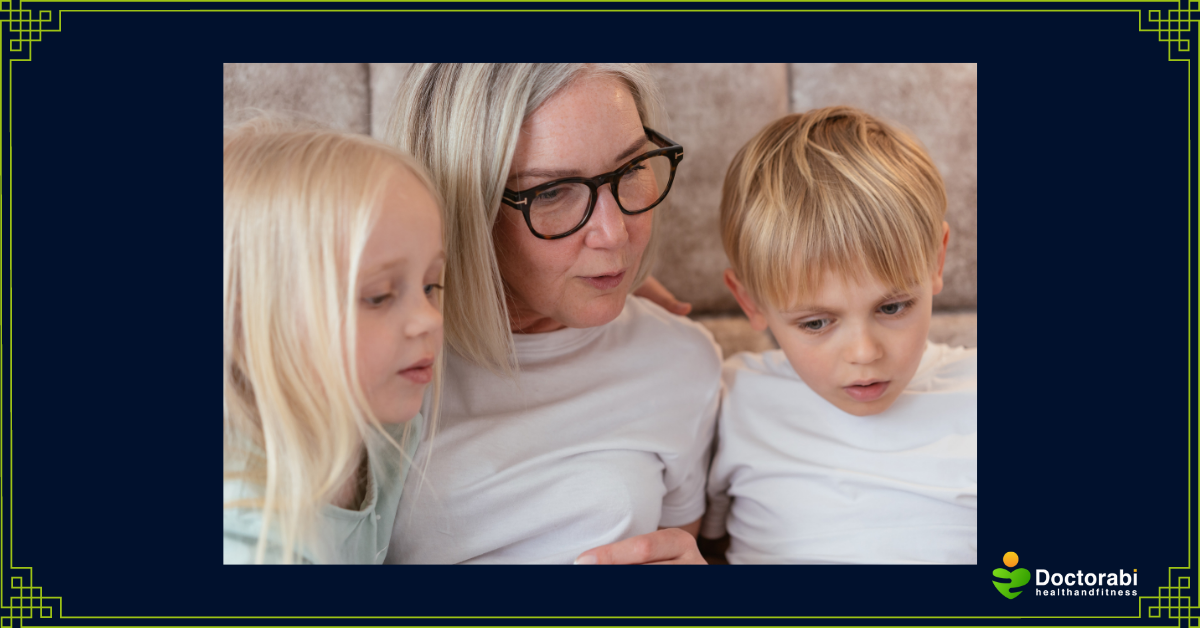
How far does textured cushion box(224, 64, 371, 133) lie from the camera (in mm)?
1355

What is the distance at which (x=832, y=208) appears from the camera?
4.01 feet

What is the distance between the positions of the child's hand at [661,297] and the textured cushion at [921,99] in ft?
1.70

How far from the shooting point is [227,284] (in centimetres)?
92

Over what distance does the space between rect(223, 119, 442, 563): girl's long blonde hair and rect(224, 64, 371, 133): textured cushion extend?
439 millimetres

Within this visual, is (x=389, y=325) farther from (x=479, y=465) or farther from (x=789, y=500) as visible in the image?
(x=789, y=500)

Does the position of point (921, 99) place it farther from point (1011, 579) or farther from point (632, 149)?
point (1011, 579)

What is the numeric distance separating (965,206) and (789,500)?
0.84 metres

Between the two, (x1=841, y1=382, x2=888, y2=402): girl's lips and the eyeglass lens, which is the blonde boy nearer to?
(x1=841, y1=382, x2=888, y2=402): girl's lips

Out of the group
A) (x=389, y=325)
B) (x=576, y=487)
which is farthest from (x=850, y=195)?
(x=389, y=325)

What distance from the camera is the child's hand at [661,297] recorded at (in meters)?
1.61

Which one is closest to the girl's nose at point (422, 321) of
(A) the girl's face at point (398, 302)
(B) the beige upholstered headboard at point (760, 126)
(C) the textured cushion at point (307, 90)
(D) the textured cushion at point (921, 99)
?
(A) the girl's face at point (398, 302)

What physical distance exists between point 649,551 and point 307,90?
1.02 m

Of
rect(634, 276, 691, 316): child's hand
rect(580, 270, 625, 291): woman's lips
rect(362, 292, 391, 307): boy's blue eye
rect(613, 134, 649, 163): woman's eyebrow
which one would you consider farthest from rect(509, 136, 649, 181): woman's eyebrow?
rect(634, 276, 691, 316): child's hand

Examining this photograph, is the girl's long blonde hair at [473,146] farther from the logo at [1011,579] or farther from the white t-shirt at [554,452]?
the logo at [1011,579]
